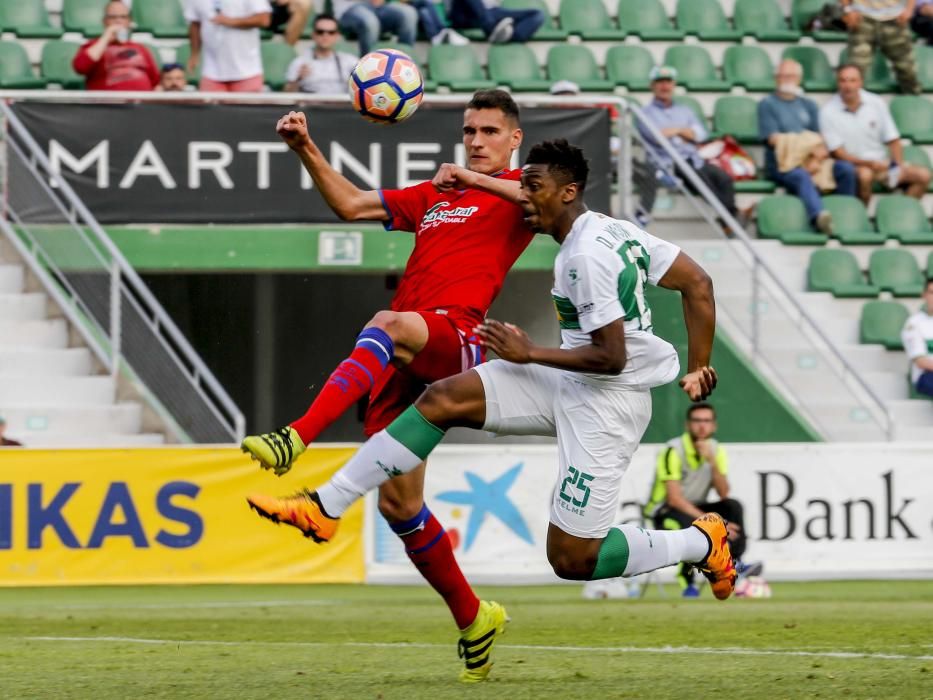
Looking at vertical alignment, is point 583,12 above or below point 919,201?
above

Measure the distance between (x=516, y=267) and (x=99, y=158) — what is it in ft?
12.4

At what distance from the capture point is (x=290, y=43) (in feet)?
57.1

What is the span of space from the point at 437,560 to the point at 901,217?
11.7 metres

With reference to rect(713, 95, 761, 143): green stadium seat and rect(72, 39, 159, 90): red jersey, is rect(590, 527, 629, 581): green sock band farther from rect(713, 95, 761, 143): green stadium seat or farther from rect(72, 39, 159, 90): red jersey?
rect(713, 95, 761, 143): green stadium seat

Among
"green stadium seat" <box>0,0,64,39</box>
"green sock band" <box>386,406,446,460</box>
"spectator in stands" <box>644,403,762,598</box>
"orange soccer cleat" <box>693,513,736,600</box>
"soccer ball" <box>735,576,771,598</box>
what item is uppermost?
"green stadium seat" <box>0,0,64,39</box>

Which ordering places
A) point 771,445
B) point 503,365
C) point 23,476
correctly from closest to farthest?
point 503,365 < point 23,476 < point 771,445

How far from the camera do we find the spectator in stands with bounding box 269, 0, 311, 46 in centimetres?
1727

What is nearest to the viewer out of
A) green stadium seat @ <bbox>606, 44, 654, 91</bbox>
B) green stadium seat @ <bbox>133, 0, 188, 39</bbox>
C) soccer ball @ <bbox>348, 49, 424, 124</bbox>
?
soccer ball @ <bbox>348, 49, 424, 124</bbox>

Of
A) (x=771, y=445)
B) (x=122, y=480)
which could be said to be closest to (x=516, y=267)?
(x=771, y=445)

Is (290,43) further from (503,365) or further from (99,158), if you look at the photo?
(503,365)

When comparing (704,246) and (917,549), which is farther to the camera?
(704,246)

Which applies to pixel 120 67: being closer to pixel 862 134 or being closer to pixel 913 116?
pixel 862 134

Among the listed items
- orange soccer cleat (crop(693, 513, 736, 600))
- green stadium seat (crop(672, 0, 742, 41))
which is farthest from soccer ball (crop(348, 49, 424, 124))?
green stadium seat (crop(672, 0, 742, 41))

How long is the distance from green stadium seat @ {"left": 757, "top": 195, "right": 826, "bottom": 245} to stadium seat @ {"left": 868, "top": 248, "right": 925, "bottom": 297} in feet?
1.89
